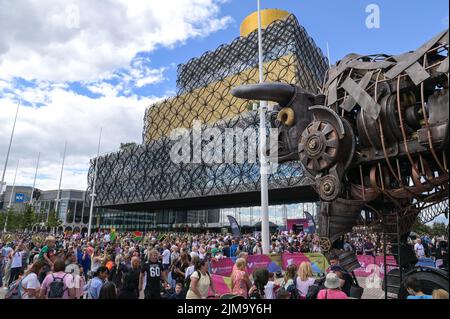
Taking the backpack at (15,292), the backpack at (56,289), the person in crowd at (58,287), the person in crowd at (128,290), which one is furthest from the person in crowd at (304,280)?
the backpack at (15,292)

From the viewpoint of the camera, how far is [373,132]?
7.25 meters

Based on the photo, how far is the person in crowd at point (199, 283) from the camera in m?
6.28

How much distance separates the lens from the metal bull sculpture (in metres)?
6.58

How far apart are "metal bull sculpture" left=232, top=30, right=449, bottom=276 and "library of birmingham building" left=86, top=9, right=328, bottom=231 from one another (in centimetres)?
2828

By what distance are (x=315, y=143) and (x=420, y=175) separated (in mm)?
2286

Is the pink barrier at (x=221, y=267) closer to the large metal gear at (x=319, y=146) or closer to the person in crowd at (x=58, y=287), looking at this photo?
the large metal gear at (x=319, y=146)

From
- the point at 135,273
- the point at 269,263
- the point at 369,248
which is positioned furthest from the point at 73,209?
the point at 135,273

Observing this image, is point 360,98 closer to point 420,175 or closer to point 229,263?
point 420,175

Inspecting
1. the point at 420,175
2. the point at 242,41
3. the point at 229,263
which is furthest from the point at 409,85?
the point at 242,41

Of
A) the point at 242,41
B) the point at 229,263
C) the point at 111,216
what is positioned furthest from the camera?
the point at 111,216

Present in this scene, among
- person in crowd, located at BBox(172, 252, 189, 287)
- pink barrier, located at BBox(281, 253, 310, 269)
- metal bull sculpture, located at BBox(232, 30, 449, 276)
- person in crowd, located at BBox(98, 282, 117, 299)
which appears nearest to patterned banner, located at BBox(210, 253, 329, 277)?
pink barrier, located at BBox(281, 253, 310, 269)

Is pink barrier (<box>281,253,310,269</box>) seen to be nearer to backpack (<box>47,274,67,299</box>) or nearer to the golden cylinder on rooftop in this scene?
backpack (<box>47,274,67,299</box>)

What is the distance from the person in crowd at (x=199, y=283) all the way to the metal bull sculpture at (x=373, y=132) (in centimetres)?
325

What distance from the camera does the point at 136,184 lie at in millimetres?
56125
